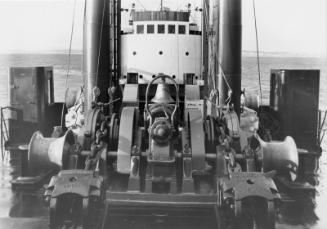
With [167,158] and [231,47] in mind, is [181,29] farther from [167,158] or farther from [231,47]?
[167,158]

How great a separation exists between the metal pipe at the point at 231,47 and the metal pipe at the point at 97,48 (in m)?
2.45

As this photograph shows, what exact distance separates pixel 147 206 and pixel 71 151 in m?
1.39

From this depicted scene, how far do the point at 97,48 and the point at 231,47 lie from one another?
2834 mm

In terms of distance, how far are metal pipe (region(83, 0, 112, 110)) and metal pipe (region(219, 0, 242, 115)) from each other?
245 cm

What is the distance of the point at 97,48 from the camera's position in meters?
9.89

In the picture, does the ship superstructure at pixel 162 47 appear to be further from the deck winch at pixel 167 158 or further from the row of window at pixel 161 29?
the deck winch at pixel 167 158

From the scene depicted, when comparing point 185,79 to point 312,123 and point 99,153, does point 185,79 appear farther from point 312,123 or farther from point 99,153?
point 99,153

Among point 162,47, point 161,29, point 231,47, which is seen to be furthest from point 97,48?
point 231,47

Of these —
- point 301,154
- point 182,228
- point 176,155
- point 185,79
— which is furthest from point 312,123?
point 182,228

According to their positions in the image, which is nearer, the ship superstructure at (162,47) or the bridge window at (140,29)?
the ship superstructure at (162,47)

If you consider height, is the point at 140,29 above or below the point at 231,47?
above

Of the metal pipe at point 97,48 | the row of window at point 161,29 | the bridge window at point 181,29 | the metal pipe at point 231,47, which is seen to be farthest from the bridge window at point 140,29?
the metal pipe at point 231,47

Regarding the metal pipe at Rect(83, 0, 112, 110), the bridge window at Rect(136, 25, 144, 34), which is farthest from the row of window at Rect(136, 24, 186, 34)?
the metal pipe at Rect(83, 0, 112, 110)

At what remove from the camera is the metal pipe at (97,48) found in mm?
9828
